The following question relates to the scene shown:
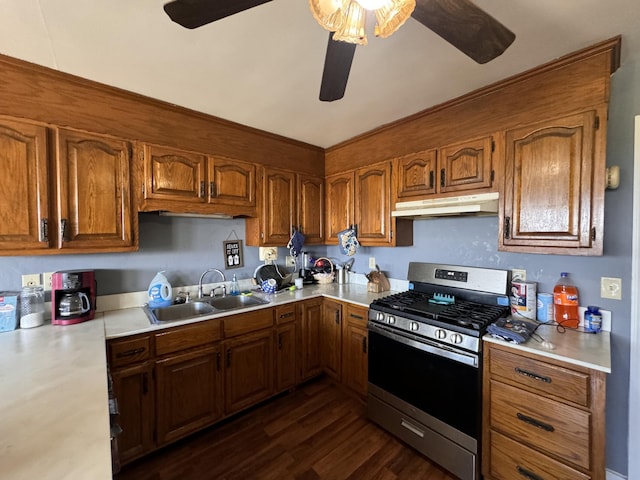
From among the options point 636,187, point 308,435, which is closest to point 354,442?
point 308,435

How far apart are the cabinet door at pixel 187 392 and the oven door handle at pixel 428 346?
1184 mm

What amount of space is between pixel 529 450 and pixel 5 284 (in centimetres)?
312

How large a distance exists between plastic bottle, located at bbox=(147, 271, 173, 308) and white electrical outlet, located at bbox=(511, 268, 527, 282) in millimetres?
2516

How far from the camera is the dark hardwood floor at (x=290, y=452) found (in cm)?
163

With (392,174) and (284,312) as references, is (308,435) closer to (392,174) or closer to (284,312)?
(284,312)

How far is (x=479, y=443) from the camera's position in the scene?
1521 mm

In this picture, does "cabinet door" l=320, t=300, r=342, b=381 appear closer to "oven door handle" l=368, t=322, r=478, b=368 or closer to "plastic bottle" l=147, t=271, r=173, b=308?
"oven door handle" l=368, t=322, r=478, b=368

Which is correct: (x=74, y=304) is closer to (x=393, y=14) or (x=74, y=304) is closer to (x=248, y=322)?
(x=248, y=322)

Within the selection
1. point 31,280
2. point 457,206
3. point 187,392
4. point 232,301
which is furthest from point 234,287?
point 457,206

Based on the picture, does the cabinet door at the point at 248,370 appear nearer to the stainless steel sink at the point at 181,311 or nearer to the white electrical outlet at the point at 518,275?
the stainless steel sink at the point at 181,311

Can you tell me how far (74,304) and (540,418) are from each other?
2.69m

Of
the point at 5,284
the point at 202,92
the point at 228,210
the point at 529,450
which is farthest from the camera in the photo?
the point at 228,210

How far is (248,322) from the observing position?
209 cm

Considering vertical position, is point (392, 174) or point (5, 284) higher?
point (392, 174)
